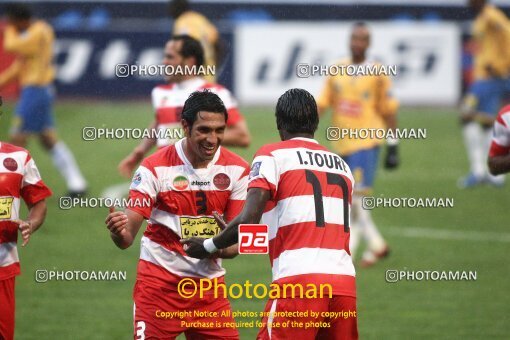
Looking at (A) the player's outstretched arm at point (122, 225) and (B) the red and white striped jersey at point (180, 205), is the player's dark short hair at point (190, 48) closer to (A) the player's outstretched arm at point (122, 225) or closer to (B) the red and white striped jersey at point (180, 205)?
(B) the red and white striped jersey at point (180, 205)

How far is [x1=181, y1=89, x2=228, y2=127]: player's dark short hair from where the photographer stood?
6.02 m

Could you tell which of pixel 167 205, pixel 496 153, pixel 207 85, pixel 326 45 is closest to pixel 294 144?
pixel 167 205

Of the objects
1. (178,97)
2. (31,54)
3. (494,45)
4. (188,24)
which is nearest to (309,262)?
(178,97)

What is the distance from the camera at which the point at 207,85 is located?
8750mm

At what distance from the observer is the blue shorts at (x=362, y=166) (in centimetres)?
1141

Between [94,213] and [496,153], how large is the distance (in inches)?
307

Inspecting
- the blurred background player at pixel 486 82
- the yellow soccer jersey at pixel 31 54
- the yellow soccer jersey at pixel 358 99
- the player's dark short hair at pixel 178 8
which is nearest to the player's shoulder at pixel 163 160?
the yellow soccer jersey at pixel 358 99

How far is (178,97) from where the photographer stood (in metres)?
8.95

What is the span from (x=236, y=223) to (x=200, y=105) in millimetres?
816

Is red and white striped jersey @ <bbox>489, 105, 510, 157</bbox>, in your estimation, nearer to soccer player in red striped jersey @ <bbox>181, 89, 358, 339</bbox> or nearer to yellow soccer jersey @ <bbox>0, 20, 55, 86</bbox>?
soccer player in red striped jersey @ <bbox>181, 89, 358, 339</bbox>

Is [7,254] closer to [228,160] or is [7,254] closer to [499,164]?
[228,160]

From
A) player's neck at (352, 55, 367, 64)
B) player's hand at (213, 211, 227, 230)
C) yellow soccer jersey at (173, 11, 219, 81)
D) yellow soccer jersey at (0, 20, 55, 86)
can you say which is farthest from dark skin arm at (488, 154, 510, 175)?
yellow soccer jersey at (0, 20, 55, 86)

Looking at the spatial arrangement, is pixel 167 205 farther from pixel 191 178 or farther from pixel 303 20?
pixel 303 20

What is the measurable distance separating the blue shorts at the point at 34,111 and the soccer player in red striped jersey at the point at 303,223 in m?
9.67
